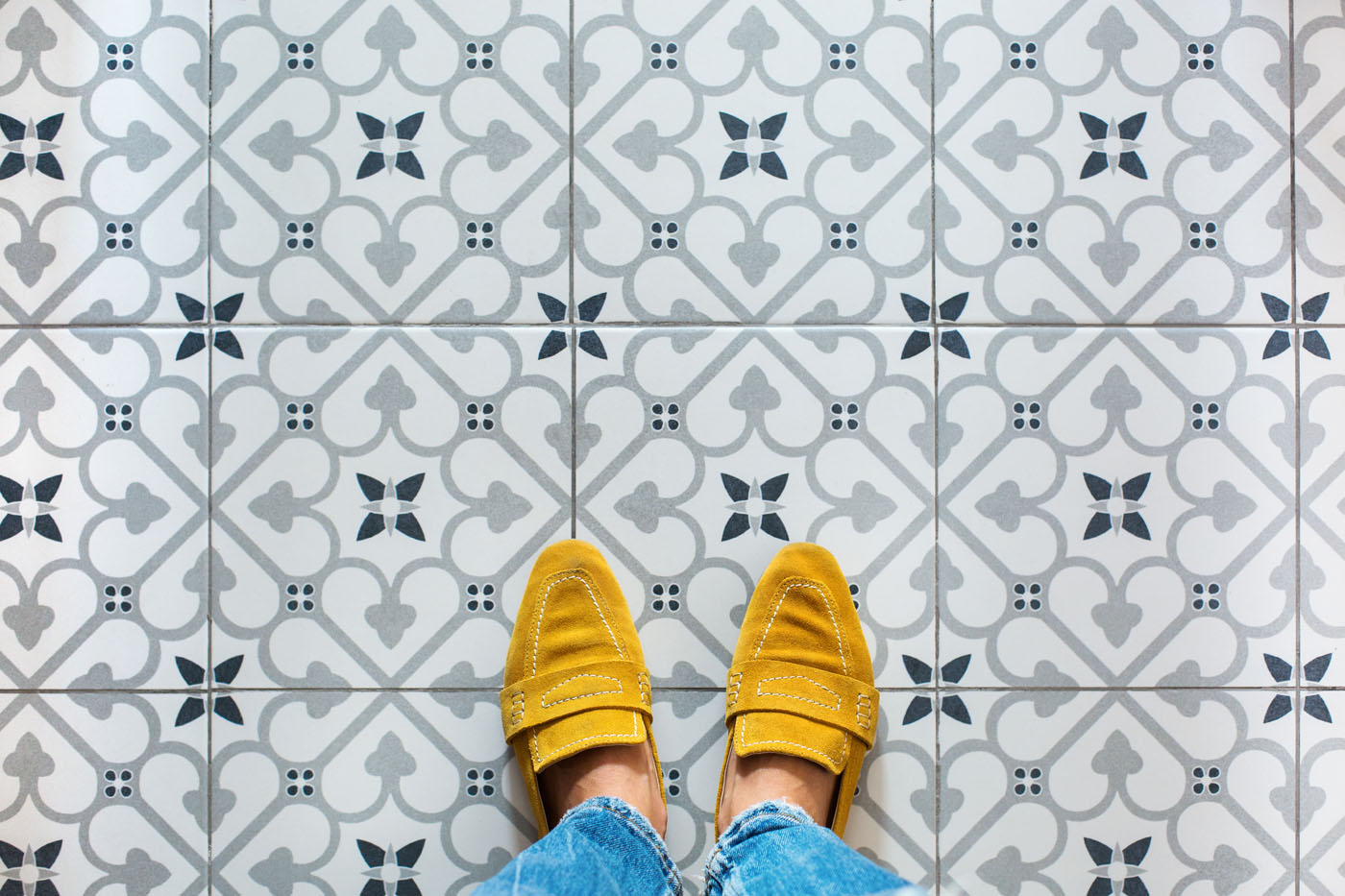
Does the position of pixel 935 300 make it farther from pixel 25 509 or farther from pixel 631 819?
pixel 25 509

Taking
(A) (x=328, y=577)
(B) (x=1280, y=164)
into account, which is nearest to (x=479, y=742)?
(A) (x=328, y=577)

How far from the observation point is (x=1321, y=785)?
84 cm

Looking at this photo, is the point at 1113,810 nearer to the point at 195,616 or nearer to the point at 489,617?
the point at 489,617

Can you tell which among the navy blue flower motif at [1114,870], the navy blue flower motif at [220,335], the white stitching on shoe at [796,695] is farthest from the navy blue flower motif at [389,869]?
the navy blue flower motif at [1114,870]

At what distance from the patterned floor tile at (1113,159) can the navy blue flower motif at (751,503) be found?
0.87 feet

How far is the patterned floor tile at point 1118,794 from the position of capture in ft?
2.73

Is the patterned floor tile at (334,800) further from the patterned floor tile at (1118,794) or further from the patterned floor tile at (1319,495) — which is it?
the patterned floor tile at (1319,495)

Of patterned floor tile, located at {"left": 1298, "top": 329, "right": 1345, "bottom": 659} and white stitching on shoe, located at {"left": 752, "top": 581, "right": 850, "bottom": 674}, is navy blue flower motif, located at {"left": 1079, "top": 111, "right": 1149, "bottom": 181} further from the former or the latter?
white stitching on shoe, located at {"left": 752, "top": 581, "right": 850, "bottom": 674}

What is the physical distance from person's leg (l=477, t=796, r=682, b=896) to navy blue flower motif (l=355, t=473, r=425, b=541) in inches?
12.1

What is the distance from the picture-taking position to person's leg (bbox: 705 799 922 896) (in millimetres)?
670

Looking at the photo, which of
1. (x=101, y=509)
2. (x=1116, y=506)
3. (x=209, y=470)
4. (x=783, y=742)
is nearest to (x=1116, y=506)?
(x=1116, y=506)

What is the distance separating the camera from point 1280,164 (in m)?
0.85

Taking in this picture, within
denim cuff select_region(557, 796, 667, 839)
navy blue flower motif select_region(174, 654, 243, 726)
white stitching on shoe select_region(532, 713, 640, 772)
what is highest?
navy blue flower motif select_region(174, 654, 243, 726)

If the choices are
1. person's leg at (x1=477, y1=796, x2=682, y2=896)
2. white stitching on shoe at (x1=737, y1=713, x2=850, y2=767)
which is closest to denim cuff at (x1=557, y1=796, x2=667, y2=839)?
person's leg at (x1=477, y1=796, x2=682, y2=896)
